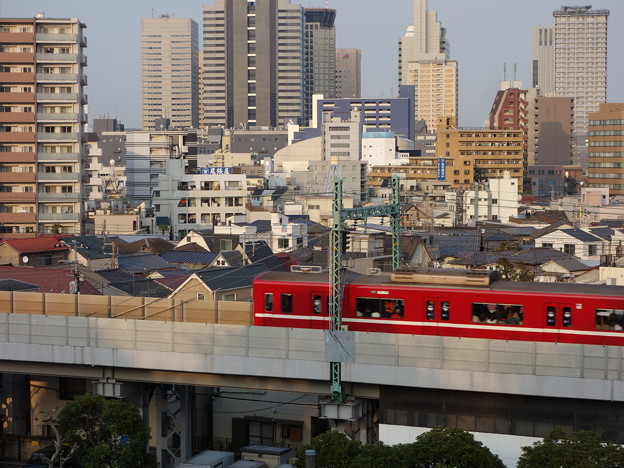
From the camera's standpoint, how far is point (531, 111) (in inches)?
5719

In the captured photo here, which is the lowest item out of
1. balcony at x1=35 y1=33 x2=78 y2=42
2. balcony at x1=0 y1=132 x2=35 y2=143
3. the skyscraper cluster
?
balcony at x1=0 y1=132 x2=35 y2=143

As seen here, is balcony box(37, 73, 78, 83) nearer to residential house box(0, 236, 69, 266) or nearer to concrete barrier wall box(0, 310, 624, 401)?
residential house box(0, 236, 69, 266)

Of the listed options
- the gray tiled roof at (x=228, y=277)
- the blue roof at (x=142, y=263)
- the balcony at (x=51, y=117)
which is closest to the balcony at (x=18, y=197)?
the balcony at (x=51, y=117)

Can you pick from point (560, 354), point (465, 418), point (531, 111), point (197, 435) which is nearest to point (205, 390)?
point (197, 435)

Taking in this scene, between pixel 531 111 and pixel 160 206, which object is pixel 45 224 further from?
pixel 531 111

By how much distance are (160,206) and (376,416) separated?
51.0 meters

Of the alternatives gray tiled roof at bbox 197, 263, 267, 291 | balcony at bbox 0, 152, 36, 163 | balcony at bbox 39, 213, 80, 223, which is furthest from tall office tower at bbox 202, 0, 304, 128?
gray tiled roof at bbox 197, 263, 267, 291

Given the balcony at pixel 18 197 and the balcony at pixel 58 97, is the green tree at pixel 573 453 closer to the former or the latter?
the balcony at pixel 18 197

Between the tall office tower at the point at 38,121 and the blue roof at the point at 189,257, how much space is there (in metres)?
14.9

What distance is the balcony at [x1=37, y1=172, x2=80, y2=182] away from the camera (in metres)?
57.9

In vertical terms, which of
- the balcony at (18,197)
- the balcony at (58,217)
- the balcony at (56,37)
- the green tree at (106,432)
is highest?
the balcony at (56,37)

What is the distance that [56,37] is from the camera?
5753cm

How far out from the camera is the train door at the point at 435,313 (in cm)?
2047

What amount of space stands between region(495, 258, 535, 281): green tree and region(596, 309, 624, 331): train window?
50.0 ft
